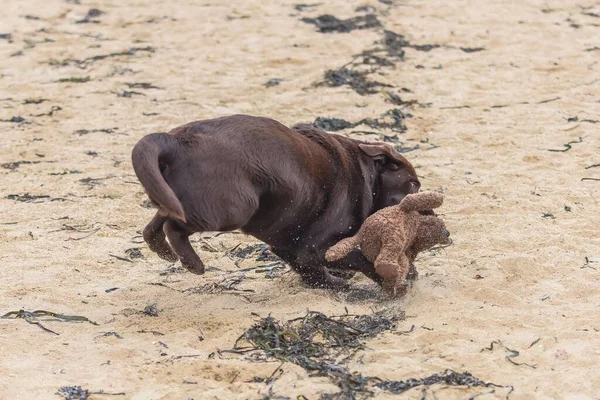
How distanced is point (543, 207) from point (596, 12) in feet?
17.8

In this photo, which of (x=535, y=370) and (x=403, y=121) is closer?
(x=535, y=370)

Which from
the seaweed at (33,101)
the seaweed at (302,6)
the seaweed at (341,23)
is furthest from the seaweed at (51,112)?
the seaweed at (302,6)

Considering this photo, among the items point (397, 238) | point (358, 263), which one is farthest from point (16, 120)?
point (397, 238)

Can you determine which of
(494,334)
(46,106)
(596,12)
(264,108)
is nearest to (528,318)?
(494,334)

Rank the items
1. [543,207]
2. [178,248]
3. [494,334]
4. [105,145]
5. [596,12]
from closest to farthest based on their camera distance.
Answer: [494,334] → [178,248] → [543,207] → [105,145] → [596,12]

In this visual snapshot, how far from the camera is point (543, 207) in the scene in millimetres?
6625

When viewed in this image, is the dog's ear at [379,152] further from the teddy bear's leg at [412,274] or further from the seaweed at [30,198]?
the seaweed at [30,198]

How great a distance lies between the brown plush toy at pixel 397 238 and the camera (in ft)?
16.9

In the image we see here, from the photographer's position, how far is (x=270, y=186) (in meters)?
5.19

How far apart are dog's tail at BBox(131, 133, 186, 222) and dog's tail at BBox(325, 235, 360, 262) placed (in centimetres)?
94

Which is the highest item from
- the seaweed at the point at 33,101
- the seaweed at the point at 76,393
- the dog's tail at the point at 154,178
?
the dog's tail at the point at 154,178

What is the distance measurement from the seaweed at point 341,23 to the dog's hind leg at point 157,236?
6.13 meters

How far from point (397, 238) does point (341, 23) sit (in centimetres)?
633

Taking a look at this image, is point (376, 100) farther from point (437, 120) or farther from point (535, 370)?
point (535, 370)
